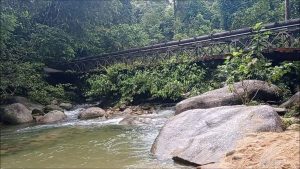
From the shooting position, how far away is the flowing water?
822 centimetres

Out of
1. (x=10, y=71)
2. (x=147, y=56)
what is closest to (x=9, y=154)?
(x=10, y=71)

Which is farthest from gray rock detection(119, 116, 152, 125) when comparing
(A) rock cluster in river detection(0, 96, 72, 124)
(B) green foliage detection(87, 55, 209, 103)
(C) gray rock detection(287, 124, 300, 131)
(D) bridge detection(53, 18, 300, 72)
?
(C) gray rock detection(287, 124, 300, 131)

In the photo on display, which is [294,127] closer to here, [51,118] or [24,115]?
[51,118]

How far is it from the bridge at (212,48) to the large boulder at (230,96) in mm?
1813

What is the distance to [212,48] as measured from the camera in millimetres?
19031

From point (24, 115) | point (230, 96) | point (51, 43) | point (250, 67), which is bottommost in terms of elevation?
point (24, 115)

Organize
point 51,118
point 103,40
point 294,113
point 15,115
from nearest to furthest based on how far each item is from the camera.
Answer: point 294,113 → point 51,118 → point 15,115 → point 103,40

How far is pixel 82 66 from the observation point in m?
27.4

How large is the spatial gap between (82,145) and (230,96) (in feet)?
15.6

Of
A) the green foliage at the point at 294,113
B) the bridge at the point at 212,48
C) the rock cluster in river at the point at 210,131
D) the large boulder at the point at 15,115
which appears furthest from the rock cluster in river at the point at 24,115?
the green foliage at the point at 294,113

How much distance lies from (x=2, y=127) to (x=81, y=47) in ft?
40.4

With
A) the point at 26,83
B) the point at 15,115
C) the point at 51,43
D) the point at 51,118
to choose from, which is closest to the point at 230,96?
the point at 51,118

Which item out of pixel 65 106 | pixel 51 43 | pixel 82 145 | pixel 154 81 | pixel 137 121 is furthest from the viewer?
pixel 51 43

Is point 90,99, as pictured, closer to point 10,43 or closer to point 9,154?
point 10,43
